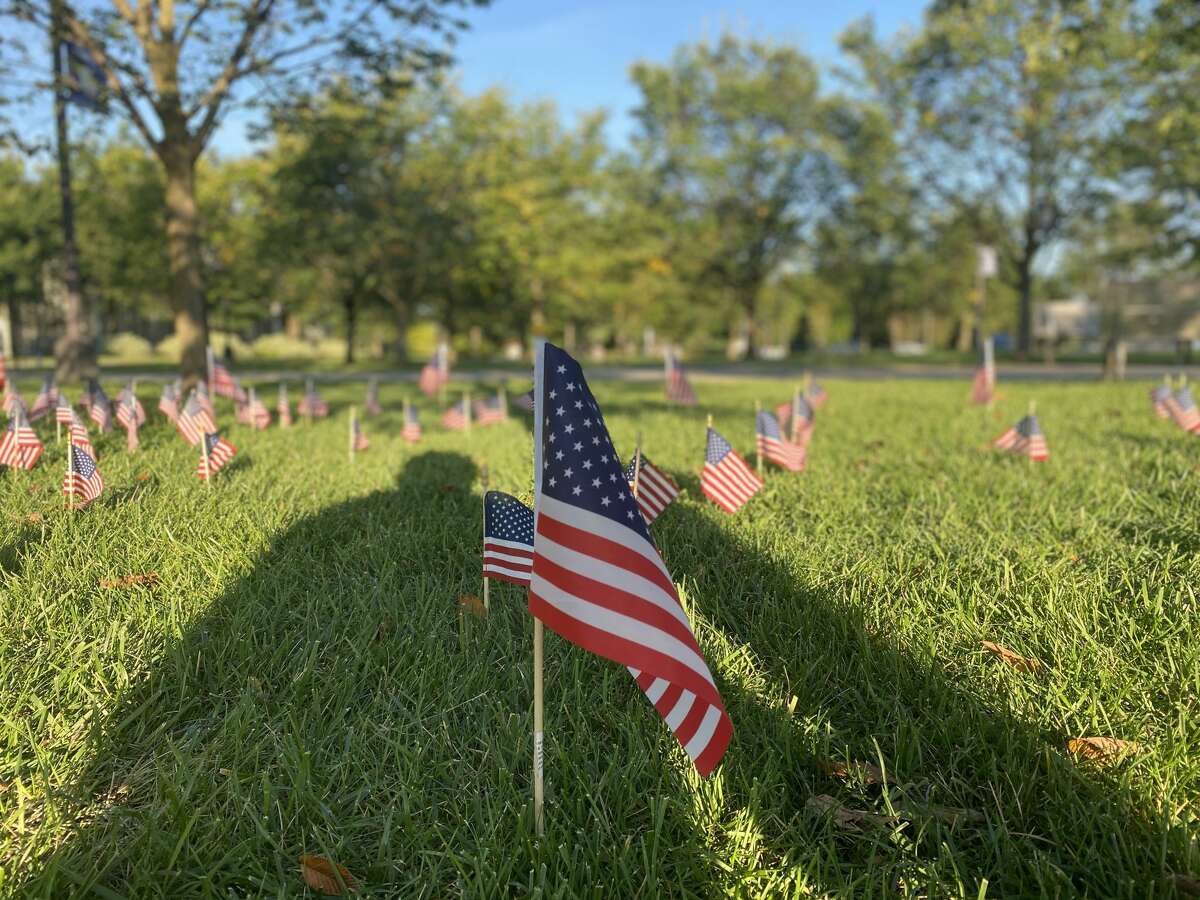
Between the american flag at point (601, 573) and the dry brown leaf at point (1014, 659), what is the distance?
→ 1.41m

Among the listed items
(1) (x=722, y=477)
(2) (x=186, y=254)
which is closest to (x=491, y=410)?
(1) (x=722, y=477)

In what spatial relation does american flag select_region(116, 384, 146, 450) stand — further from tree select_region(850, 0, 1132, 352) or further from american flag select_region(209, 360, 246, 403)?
tree select_region(850, 0, 1132, 352)

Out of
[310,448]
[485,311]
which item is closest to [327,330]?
[485,311]

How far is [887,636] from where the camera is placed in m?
3.11

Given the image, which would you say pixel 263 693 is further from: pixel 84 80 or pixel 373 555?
pixel 84 80

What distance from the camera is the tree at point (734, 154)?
118ft

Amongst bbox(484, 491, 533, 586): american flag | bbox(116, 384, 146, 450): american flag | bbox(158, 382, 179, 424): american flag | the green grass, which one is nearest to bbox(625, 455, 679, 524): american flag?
the green grass

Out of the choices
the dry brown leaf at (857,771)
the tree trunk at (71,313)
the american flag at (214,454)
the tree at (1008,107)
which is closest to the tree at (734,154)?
the tree at (1008,107)

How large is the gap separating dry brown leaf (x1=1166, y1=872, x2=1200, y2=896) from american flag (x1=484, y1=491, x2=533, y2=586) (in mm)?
2145

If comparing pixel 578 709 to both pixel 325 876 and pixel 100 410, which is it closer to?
pixel 325 876

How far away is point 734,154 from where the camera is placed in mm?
36062

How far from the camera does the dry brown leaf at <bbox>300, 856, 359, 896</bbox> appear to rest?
1.95m

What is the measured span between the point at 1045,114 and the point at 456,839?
32.5 m

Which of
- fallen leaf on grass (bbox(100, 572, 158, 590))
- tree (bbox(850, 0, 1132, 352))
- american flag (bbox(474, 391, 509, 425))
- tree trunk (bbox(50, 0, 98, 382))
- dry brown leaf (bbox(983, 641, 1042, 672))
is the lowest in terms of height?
dry brown leaf (bbox(983, 641, 1042, 672))
